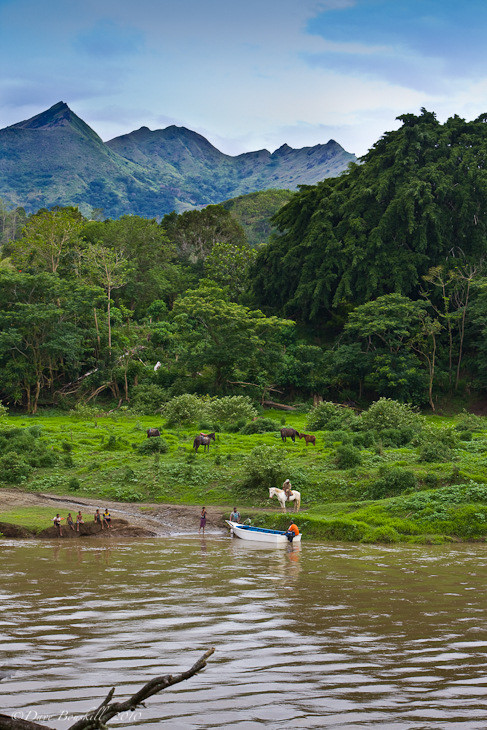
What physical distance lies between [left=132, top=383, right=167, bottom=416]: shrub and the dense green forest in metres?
0.20

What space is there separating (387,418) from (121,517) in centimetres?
1617

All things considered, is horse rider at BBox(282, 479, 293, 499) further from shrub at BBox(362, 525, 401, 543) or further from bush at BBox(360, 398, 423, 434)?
bush at BBox(360, 398, 423, 434)

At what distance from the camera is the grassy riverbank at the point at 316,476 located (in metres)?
23.2

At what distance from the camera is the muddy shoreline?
75.1 ft

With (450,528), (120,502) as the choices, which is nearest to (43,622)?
(450,528)

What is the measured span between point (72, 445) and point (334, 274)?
30935 millimetres

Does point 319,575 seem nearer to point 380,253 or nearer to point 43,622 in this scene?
point 43,622

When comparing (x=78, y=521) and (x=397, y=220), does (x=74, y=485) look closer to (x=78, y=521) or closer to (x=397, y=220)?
(x=78, y=521)

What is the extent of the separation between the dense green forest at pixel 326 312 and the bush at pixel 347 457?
74.9 feet

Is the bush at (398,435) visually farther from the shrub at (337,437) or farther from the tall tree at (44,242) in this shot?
the tall tree at (44,242)

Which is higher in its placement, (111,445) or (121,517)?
(111,445)

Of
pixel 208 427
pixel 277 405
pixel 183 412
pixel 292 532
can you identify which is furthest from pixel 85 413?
pixel 292 532

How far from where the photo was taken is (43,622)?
11773 millimetres

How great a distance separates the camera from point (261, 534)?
2261 centimetres
